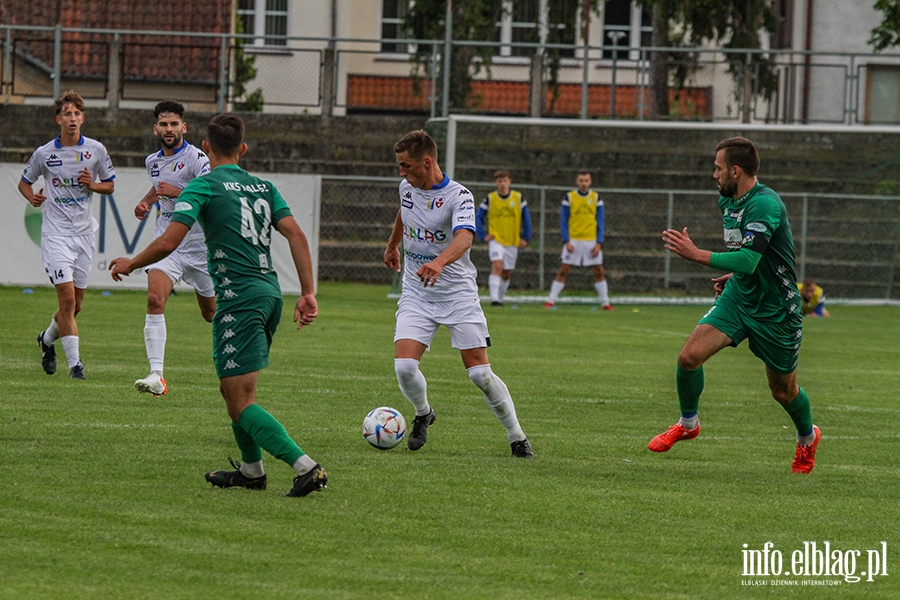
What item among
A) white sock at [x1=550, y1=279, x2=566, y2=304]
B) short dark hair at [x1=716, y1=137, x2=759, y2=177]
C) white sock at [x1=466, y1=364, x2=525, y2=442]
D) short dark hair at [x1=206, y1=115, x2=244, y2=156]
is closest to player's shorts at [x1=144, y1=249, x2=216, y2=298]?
white sock at [x1=466, y1=364, x2=525, y2=442]

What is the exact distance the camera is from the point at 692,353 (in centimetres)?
750

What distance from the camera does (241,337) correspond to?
602cm

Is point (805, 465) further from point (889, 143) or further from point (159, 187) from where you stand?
point (889, 143)

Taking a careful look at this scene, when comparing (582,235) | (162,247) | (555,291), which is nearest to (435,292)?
(162,247)

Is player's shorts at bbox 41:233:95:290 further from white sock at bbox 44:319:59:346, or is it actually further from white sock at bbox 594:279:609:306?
white sock at bbox 594:279:609:306

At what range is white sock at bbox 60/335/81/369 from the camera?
10.3 m

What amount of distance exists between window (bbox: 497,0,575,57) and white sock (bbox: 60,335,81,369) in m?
16.7

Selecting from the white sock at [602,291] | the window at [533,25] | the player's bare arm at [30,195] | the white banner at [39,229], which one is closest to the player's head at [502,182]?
the white sock at [602,291]

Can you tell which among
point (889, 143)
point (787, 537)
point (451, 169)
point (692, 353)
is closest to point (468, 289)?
point (692, 353)

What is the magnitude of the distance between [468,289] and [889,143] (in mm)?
18810

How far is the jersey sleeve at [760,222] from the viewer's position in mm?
7082

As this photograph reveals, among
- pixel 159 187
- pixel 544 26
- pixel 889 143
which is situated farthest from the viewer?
pixel 544 26

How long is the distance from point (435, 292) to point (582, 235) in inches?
545

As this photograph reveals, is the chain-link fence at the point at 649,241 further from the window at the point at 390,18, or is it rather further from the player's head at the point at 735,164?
the player's head at the point at 735,164
